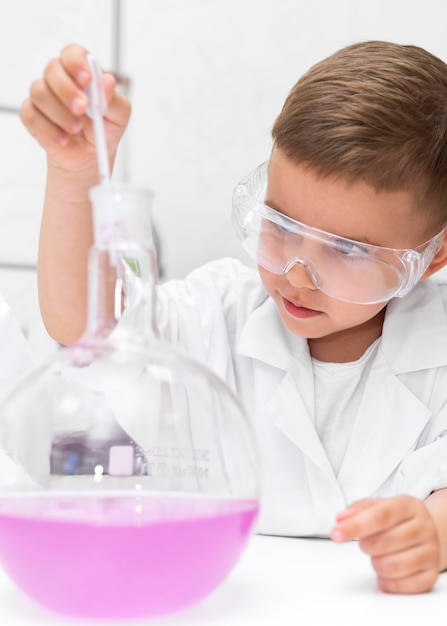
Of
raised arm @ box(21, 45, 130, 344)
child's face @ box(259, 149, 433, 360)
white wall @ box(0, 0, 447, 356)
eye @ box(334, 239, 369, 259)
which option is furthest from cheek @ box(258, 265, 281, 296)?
white wall @ box(0, 0, 447, 356)

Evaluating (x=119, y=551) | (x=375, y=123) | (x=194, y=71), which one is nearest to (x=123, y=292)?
(x=119, y=551)

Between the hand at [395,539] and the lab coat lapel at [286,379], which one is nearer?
the hand at [395,539]

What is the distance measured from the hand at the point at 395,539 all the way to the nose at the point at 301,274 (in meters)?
0.35

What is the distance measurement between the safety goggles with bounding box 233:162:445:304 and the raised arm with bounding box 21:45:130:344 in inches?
8.1

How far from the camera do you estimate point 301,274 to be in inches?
37.9

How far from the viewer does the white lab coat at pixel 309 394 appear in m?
1.06

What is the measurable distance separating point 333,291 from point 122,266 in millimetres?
476

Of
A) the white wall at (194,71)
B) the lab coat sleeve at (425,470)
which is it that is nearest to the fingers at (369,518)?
the lab coat sleeve at (425,470)

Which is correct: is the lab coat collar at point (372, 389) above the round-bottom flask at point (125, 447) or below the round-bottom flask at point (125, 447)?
below

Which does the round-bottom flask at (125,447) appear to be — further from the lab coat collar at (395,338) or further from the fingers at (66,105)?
the lab coat collar at (395,338)

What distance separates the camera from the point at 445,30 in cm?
226

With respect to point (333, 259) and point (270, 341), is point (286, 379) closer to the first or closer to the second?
point (270, 341)

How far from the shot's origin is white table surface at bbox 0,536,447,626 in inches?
20.5

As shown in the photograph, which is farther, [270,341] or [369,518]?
[270,341]
